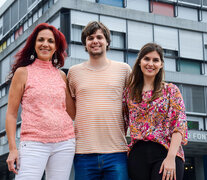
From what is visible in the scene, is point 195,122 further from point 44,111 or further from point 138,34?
point 44,111

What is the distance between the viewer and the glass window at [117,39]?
18.9 meters

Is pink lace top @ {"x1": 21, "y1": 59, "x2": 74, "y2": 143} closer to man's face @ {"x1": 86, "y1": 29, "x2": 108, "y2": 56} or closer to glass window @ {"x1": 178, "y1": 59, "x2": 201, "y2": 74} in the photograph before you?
man's face @ {"x1": 86, "y1": 29, "x2": 108, "y2": 56}

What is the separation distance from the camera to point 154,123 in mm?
4336

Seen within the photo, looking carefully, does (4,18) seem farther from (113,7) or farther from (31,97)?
(31,97)

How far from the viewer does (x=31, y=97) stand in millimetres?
4355

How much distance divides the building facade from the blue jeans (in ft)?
43.3

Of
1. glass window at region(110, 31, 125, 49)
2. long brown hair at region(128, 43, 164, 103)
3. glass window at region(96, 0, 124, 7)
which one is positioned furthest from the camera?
glass window at region(96, 0, 124, 7)

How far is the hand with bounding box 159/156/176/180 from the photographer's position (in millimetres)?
4066

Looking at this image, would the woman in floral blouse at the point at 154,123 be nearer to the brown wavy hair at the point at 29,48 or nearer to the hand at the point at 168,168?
the hand at the point at 168,168

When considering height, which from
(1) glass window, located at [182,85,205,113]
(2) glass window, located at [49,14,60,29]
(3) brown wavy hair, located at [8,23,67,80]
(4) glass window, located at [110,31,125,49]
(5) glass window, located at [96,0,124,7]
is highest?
(5) glass window, located at [96,0,124,7]

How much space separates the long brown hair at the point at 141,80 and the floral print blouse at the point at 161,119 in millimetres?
53

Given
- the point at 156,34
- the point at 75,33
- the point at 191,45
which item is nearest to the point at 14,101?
the point at 75,33

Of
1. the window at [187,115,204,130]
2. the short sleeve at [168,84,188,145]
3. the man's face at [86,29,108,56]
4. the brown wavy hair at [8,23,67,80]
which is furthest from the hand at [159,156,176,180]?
the window at [187,115,204,130]

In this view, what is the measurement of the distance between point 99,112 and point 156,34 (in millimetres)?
15929
